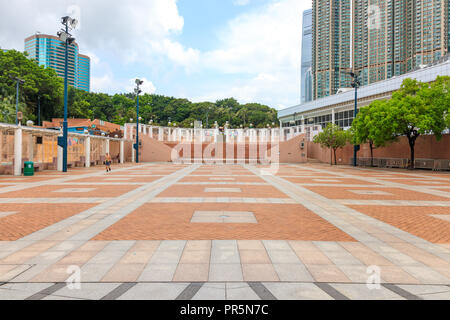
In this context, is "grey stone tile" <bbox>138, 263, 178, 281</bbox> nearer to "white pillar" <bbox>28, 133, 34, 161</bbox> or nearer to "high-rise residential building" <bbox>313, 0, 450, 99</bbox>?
"white pillar" <bbox>28, 133, 34, 161</bbox>

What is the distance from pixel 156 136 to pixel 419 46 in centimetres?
6543

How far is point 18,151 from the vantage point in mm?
19812

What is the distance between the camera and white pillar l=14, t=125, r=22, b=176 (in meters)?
19.6

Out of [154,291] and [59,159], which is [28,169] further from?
[154,291]

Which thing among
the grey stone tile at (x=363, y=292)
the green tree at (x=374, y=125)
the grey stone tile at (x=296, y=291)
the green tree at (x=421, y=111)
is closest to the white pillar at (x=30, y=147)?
the grey stone tile at (x=296, y=291)

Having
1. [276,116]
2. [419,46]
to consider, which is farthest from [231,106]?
[419,46]

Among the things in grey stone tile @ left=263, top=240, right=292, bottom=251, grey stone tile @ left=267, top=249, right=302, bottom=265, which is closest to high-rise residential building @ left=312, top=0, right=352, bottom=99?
grey stone tile @ left=263, top=240, right=292, bottom=251

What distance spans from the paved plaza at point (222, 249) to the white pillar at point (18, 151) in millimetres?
11822

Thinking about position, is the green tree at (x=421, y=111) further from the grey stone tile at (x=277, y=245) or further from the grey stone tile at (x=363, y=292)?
the grey stone tile at (x=363, y=292)

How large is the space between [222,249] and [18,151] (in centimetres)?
1994

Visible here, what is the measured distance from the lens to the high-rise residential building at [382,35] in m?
67.3

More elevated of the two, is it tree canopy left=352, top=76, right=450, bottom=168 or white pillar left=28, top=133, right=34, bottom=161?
tree canopy left=352, top=76, right=450, bottom=168

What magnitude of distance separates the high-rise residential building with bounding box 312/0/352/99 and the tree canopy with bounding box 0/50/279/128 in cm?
2047
